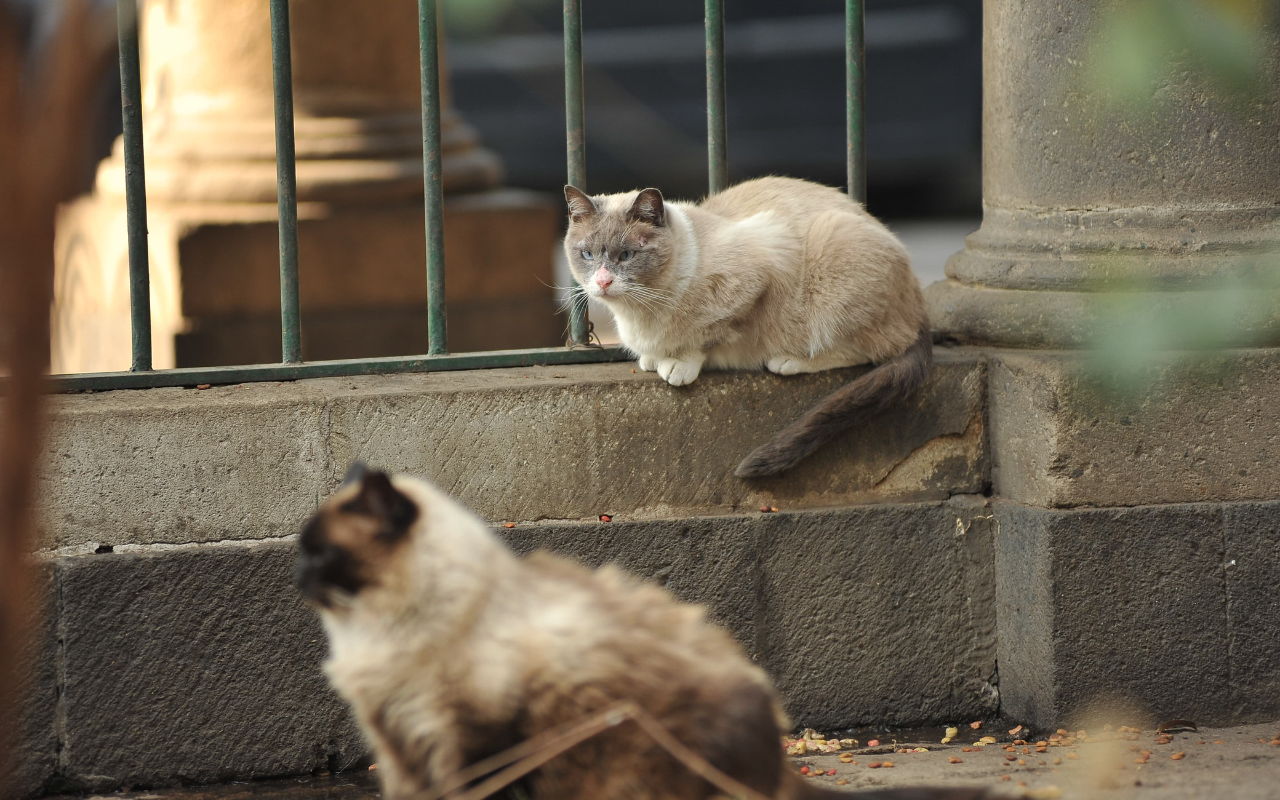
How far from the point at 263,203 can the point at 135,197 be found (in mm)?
2401

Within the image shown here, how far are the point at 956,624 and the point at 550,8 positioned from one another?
8435 mm

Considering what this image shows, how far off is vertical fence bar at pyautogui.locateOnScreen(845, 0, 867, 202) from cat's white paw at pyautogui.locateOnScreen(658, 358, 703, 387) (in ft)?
2.81

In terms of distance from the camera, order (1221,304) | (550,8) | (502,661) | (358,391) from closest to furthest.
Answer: (502,661) < (1221,304) < (358,391) < (550,8)

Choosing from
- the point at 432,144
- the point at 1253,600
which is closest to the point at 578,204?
the point at 432,144

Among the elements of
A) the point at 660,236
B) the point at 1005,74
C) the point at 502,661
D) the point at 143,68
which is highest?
the point at 143,68

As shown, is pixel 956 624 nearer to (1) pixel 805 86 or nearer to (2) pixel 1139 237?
(2) pixel 1139 237

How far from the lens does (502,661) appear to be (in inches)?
87.1

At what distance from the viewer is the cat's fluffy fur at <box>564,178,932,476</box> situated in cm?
379

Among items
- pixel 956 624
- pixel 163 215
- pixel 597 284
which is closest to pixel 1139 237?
pixel 956 624

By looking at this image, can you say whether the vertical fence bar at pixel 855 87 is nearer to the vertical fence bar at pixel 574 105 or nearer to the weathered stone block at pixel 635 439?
the weathered stone block at pixel 635 439

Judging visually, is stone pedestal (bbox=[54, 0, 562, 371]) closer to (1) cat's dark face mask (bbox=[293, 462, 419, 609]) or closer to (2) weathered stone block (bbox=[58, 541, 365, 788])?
(2) weathered stone block (bbox=[58, 541, 365, 788])

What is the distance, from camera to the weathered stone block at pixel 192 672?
351cm

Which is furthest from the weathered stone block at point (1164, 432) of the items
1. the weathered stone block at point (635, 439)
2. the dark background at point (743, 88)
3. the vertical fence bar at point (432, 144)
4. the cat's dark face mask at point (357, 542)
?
the dark background at point (743, 88)

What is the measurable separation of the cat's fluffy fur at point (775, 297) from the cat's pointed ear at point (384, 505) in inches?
65.8
